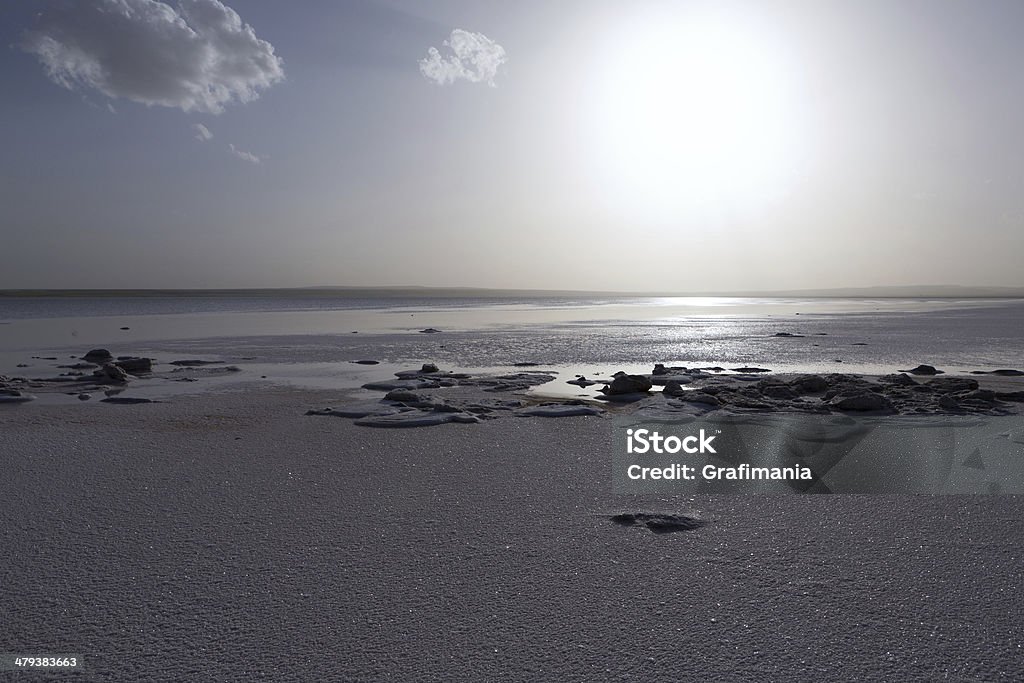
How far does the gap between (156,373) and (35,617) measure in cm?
1301

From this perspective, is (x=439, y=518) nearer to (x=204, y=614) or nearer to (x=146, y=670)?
(x=204, y=614)

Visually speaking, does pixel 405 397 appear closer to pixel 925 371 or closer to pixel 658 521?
pixel 658 521

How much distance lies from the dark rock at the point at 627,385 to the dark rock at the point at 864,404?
2.98 meters

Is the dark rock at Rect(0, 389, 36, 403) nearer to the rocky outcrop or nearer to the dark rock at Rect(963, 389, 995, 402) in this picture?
the rocky outcrop

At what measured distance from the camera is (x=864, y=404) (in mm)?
9656

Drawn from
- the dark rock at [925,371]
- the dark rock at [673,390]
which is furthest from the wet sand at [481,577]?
the dark rock at [925,371]

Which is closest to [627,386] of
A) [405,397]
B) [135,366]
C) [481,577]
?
[405,397]

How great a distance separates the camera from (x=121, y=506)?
18.0 feet

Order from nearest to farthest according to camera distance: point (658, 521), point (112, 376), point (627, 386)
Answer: point (658, 521), point (627, 386), point (112, 376)

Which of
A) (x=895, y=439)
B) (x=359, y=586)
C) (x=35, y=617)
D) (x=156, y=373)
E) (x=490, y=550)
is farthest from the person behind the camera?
(x=156, y=373)

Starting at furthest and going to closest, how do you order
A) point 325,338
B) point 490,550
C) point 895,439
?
point 325,338 → point 895,439 → point 490,550

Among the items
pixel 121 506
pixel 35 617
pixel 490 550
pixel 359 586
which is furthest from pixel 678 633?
pixel 121 506

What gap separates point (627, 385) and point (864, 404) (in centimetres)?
352

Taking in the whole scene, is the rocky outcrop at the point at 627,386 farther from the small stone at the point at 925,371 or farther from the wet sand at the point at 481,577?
the small stone at the point at 925,371
